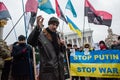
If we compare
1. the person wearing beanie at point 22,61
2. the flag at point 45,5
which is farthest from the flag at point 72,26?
the person wearing beanie at point 22,61

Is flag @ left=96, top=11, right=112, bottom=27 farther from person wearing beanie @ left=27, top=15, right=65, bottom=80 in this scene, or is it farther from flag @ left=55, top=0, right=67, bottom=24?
person wearing beanie @ left=27, top=15, right=65, bottom=80

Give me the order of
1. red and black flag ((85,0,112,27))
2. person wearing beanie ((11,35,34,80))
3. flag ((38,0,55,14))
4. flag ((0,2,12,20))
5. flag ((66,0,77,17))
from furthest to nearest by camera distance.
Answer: flag ((66,0,77,17)), red and black flag ((85,0,112,27)), flag ((38,0,55,14)), flag ((0,2,12,20)), person wearing beanie ((11,35,34,80))

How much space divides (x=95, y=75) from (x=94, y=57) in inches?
25.3

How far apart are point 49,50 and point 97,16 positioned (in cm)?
1101

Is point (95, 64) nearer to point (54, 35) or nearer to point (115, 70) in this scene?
point (115, 70)

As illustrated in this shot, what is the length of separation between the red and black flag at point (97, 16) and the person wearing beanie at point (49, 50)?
34.8 ft

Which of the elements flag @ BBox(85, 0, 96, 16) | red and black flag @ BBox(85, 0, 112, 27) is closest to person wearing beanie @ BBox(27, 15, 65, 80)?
red and black flag @ BBox(85, 0, 112, 27)

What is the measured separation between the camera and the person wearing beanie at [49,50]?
5.45m

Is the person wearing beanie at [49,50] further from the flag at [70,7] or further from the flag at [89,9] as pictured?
the flag at [70,7]

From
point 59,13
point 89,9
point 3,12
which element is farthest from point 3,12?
point 89,9

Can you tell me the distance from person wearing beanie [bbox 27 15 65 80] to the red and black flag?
10.6 metres

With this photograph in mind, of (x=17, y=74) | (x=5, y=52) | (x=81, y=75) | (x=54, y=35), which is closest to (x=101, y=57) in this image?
(x=81, y=75)

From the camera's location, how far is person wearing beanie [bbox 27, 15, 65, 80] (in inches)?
215

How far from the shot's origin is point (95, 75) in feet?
40.2
